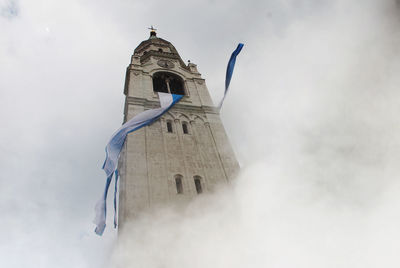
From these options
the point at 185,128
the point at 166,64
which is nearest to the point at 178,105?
the point at 185,128

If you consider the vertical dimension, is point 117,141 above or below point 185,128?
below

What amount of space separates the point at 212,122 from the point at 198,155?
4007mm

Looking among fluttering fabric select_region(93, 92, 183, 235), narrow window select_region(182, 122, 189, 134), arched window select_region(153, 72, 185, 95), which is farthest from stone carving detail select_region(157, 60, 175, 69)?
narrow window select_region(182, 122, 189, 134)

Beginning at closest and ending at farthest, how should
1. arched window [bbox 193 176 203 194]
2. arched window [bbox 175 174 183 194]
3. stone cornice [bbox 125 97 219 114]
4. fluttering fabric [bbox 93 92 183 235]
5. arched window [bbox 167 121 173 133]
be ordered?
fluttering fabric [bbox 93 92 183 235], arched window [bbox 175 174 183 194], arched window [bbox 193 176 203 194], arched window [bbox 167 121 173 133], stone cornice [bbox 125 97 219 114]

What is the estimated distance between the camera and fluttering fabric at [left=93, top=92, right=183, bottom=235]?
48.2 feet

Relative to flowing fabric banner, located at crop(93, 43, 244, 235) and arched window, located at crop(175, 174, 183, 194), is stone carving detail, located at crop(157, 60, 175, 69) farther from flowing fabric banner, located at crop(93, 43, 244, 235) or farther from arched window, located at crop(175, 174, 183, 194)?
arched window, located at crop(175, 174, 183, 194)

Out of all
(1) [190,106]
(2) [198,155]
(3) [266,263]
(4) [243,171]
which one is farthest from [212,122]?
Answer: (3) [266,263]

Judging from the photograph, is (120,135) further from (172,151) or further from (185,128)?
(185,128)

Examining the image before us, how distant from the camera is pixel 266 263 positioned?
10.9m

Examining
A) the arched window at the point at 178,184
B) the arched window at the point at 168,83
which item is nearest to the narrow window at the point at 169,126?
the arched window at the point at 178,184

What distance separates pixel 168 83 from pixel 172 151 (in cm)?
993

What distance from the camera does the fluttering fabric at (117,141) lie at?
48.2ft

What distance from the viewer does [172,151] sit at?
58.6 ft

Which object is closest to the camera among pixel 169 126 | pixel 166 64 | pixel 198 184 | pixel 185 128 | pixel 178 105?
pixel 198 184
